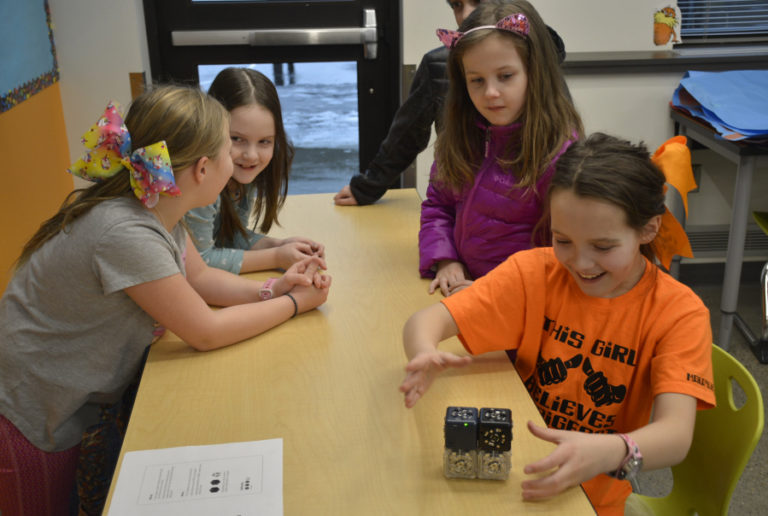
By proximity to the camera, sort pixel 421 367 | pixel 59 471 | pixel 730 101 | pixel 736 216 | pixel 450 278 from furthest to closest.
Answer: pixel 730 101 < pixel 736 216 < pixel 450 278 < pixel 59 471 < pixel 421 367

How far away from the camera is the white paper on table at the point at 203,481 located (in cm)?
95

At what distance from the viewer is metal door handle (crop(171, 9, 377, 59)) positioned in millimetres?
3006

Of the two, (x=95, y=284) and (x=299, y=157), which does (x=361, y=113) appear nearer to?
(x=299, y=157)

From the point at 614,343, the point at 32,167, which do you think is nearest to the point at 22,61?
the point at 32,167

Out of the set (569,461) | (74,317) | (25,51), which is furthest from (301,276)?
(25,51)

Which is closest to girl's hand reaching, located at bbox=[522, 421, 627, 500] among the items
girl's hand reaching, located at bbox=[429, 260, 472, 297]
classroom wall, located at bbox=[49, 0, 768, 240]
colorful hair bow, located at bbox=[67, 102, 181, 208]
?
girl's hand reaching, located at bbox=[429, 260, 472, 297]

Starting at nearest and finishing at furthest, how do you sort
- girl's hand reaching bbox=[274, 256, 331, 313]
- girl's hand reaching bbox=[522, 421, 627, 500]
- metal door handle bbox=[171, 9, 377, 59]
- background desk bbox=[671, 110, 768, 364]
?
girl's hand reaching bbox=[522, 421, 627, 500] < girl's hand reaching bbox=[274, 256, 331, 313] < background desk bbox=[671, 110, 768, 364] < metal door handle bbox=[171, 9, 377, 59]

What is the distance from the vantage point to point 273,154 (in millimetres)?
1869

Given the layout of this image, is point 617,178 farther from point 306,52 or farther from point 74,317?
point 306,52

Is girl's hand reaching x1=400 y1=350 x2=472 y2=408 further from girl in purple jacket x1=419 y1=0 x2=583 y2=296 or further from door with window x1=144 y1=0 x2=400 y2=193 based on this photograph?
door with window x1=144 y1=0 x2=400 y2=193

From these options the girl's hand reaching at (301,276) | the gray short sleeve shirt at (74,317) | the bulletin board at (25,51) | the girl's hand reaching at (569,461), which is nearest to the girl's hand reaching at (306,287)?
the girl's hand reaching at (301,276)

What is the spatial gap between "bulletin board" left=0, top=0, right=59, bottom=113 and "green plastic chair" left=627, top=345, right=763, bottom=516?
6.73 ft

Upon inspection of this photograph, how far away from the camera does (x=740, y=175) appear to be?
259 cm

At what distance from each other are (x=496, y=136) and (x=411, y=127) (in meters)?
0.56
